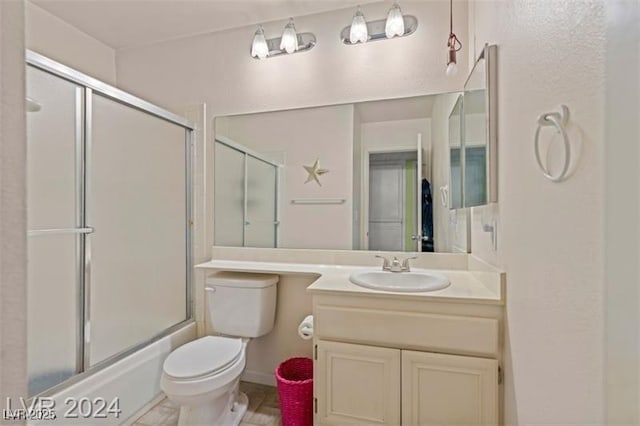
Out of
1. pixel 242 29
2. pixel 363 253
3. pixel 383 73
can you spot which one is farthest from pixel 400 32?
pixel 363 253

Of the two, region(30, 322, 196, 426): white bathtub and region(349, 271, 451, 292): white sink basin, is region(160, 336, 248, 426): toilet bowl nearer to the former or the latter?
region(30, 322, 196, 426): white bathtub

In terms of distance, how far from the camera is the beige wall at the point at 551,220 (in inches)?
24.1

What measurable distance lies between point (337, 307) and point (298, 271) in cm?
45

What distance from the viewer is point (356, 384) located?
1.32 metres

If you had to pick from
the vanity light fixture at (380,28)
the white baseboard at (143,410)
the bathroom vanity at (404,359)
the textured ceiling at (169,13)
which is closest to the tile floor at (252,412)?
the white baseboard at (143,410)

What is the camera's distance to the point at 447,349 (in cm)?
122

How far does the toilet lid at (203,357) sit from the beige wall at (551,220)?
123 cm

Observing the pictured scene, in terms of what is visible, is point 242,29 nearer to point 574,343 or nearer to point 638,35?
point 638,35

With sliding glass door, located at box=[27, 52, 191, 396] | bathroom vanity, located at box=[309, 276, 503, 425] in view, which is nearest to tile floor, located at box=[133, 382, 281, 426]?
sliding glass door, located at box=[27, 52, 191, 396]

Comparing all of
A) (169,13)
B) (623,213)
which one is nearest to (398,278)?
(623,213)

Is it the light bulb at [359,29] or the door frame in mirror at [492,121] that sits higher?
the light bulb at [359,29]

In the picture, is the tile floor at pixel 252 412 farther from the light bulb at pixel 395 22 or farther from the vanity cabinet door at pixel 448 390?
the light bulb at pixel 395 22

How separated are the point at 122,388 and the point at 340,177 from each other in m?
1.65

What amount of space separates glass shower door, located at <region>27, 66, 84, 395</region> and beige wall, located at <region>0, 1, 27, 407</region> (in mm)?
1611
